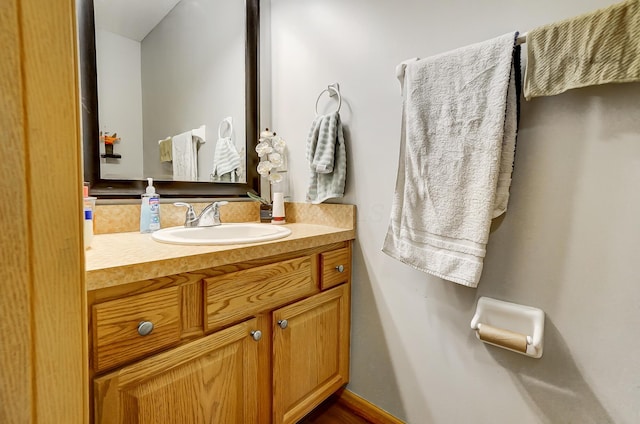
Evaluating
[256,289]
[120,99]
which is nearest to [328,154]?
[256,289]

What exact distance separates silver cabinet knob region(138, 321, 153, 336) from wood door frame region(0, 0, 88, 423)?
29 centimetres

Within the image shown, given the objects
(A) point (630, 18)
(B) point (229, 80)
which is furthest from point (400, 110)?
(B) point (229, 80)

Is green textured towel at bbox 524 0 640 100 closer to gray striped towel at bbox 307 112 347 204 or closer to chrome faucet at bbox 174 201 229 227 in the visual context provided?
gray striped towel at bbox 307 112 347 204

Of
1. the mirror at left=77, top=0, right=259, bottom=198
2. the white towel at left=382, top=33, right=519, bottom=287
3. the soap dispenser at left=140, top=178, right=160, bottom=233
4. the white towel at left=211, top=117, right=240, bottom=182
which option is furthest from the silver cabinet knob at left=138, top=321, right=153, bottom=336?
the white towel at left=211, top=117, right=240, bottom=182

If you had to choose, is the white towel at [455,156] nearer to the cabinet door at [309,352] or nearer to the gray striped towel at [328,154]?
the gray striped towel at [328,154]


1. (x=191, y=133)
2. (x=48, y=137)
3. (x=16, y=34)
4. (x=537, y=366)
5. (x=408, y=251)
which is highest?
(x=191, y=133)

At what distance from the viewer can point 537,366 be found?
0.88 meters

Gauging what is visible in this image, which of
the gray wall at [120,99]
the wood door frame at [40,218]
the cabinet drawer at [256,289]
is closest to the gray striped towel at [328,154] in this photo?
the cabinet drawer at [256,289]

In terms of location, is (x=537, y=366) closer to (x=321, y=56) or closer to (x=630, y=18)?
(x=630, y=18)

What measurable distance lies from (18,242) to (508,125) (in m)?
1.05

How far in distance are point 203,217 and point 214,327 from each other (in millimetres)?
549

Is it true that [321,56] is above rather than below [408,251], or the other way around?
above

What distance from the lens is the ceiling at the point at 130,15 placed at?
1089mm

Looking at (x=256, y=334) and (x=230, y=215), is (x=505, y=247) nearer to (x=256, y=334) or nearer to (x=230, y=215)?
(x=256, y=334)
